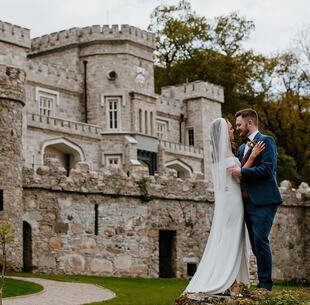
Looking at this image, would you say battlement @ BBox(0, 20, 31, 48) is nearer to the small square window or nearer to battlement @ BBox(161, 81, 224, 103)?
battlement @ BBox(161, 81, 224, 103)

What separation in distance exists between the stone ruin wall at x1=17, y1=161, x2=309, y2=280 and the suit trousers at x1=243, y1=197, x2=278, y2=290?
13814 millimetres

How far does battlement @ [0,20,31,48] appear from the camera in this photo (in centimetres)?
3959

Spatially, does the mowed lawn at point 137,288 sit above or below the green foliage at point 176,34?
below

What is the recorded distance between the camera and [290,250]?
29.9 metres

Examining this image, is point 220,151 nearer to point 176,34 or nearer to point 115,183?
point 115,183

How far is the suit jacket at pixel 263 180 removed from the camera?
883cm

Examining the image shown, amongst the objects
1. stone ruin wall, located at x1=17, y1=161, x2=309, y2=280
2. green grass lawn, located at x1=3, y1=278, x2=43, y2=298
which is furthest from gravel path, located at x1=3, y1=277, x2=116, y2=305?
stone ruin wall, located at x1=17, y1=161, x2=309, y2=280

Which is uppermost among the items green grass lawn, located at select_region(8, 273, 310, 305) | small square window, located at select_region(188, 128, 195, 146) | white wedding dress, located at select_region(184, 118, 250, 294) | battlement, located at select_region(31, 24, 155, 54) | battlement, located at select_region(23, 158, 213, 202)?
battlement, located at select_region(31, 24, 155, 54)

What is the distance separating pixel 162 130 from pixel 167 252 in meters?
24.4

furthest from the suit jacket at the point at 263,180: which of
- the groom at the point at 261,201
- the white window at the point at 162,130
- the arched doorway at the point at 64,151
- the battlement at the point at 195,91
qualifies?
the battlement at the point at 195,91

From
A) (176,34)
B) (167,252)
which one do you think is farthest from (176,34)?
(167,252)

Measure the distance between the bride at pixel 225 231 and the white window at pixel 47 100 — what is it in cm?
3398

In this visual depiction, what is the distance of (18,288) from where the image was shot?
16750 mm

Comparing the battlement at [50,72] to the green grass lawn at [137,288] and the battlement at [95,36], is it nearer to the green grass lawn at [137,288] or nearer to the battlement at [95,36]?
the battlement at [95,36]
